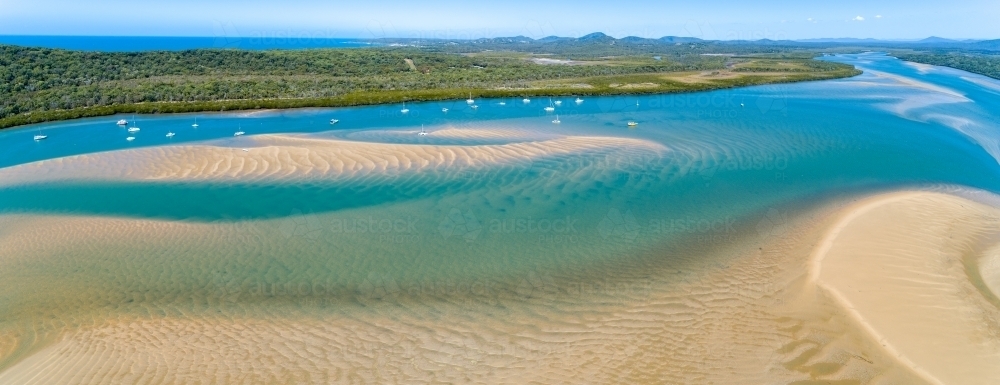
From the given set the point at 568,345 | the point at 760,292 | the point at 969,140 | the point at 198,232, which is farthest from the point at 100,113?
the point at 969,140

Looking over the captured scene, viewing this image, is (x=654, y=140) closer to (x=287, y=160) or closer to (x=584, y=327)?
(x=287, y=160)

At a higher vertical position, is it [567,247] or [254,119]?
[254,119]

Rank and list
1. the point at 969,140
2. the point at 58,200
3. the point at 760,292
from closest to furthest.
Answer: the point at 760,292, the point at 58,200, the point at 969,140

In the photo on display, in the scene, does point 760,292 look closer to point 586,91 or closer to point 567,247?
point 567,247

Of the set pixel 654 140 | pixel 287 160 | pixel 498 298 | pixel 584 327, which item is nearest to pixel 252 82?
pixel 287 160

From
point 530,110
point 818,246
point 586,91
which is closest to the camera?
point 818,246

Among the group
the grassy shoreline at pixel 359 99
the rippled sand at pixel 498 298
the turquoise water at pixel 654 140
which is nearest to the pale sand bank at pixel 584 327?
the rippled sand at pixel 498 298

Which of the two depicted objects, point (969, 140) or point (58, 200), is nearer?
point (58, 200)
